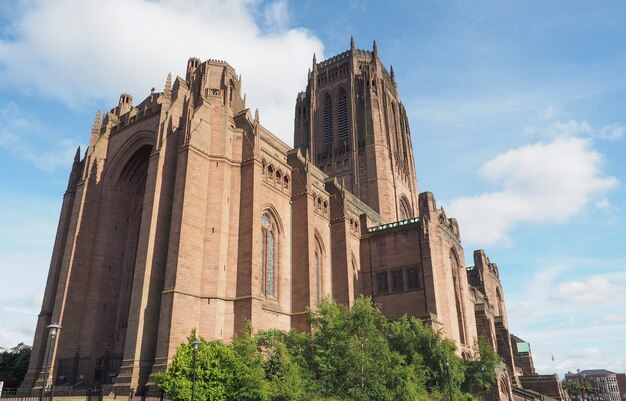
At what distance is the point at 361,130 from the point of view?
6988 cm

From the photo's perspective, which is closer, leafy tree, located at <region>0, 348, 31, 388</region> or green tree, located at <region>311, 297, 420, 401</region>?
green tree, located at <region>311, 297, 420, 401</region>

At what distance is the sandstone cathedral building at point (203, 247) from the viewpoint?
27.4 meters

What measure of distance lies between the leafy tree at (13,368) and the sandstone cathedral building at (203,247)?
35.8 ft

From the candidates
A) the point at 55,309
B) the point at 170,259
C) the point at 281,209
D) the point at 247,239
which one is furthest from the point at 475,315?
the point at 55,309

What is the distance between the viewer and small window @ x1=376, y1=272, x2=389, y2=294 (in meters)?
44.5

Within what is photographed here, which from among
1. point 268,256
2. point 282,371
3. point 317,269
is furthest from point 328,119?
point 282,371

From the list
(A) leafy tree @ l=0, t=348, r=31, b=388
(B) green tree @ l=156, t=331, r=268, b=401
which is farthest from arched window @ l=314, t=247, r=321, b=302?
(A) leafy tree @ l=0, t=348, r=31, b=388

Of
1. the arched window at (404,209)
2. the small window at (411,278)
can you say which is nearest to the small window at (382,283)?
the small window at (411,278)

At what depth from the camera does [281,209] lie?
36.3 metres

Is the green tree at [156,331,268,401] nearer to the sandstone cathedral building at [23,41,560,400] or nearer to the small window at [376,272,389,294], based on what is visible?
the sandstone cathedral building at [23,41,560,400]

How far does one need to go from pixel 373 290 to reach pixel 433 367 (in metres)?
12.3

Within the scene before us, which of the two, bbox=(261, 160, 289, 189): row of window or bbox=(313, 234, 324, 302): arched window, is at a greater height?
bbox=(261, 160, 289, 189): row of window

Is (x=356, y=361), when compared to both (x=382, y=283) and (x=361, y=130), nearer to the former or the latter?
(x=382, y=283)

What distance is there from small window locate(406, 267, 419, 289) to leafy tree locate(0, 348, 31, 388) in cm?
3414
